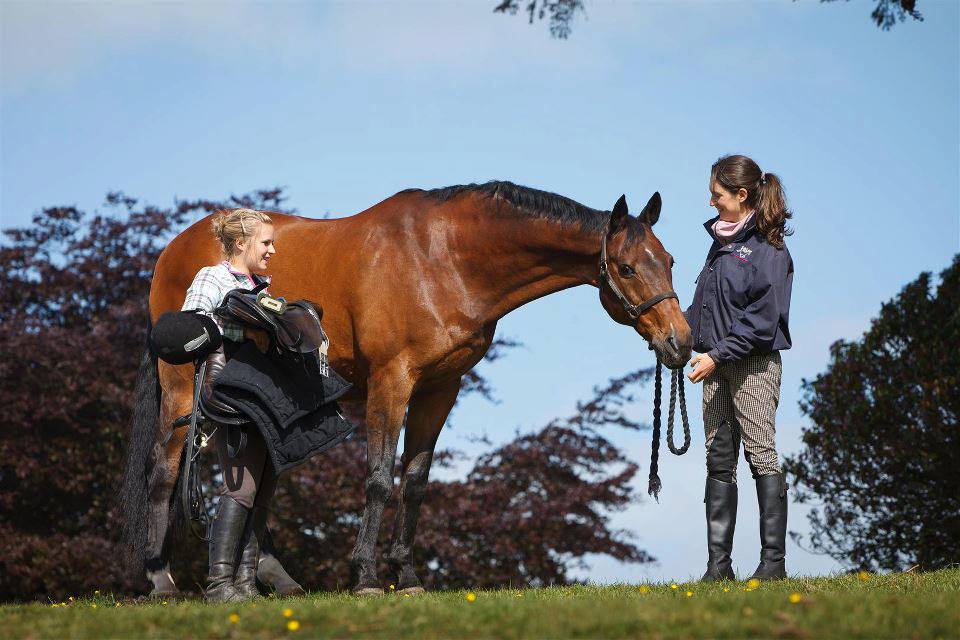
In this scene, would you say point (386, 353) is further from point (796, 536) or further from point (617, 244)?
point (796, 536)

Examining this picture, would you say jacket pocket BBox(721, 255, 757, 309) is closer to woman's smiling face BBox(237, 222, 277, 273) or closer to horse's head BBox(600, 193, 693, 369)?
horse's head BBox(600, 193, 693, 369)

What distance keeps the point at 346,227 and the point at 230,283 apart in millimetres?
1851

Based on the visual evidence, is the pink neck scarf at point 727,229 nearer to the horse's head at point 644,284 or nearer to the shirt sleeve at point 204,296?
the horse's head at point 644,284

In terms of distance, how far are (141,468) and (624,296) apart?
3633 millimetres

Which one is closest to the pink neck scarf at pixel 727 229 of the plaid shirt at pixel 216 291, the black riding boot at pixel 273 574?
the plaid shirt at pixel 216 291

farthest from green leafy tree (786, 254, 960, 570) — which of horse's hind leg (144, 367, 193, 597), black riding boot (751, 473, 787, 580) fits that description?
Answer: horse's hind leg (144, 367, 193, 597)

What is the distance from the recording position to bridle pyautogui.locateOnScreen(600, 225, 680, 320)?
19.6 ft

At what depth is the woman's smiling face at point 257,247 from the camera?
205 inches

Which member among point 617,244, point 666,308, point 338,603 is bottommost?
point 338,603

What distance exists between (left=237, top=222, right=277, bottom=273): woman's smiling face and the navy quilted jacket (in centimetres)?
251

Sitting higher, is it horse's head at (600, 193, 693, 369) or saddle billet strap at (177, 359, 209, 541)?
horse's head at (600, 193, 693, 369)

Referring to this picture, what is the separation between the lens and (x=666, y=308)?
5.96m

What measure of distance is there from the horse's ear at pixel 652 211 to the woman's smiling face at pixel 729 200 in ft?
1.28

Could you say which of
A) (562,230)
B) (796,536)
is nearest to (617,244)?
(562,230)
